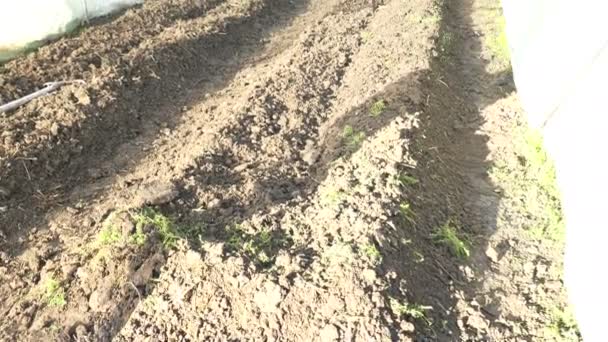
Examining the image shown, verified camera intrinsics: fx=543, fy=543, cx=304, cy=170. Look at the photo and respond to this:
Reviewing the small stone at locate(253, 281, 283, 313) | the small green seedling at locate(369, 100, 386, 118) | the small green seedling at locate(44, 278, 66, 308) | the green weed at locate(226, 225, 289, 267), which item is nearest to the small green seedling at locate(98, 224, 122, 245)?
the small green seedling at locate(44, 278, 66, 308)

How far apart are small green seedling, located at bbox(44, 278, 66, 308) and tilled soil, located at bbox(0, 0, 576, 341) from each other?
1 centimetres

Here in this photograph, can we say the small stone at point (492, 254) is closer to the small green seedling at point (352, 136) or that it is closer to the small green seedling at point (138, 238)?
the small green seedling at point (352, 136)

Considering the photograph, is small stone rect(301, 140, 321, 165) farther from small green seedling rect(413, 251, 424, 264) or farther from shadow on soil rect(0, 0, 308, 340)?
small green seedling rect(413, 251, 424, 264)

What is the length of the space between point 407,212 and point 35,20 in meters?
5.18

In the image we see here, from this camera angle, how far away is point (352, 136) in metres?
4.98

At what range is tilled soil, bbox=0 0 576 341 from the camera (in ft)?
11.0

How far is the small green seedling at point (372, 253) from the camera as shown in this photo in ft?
11.2

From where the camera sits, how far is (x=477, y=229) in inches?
172

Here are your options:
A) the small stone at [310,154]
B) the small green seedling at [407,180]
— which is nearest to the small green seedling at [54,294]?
the small stone at [310,154]

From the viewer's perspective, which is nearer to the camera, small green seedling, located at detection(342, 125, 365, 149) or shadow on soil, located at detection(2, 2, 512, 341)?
shadow on soil, located at detection(2, 2, 512, 341)

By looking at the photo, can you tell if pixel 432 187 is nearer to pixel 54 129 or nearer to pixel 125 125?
pixel 125 125

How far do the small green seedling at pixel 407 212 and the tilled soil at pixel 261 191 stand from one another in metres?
0.03

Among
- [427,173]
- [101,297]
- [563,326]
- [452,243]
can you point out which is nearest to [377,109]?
[427,173]

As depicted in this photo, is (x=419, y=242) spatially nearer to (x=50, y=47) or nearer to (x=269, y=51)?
(x=269, y=51)
